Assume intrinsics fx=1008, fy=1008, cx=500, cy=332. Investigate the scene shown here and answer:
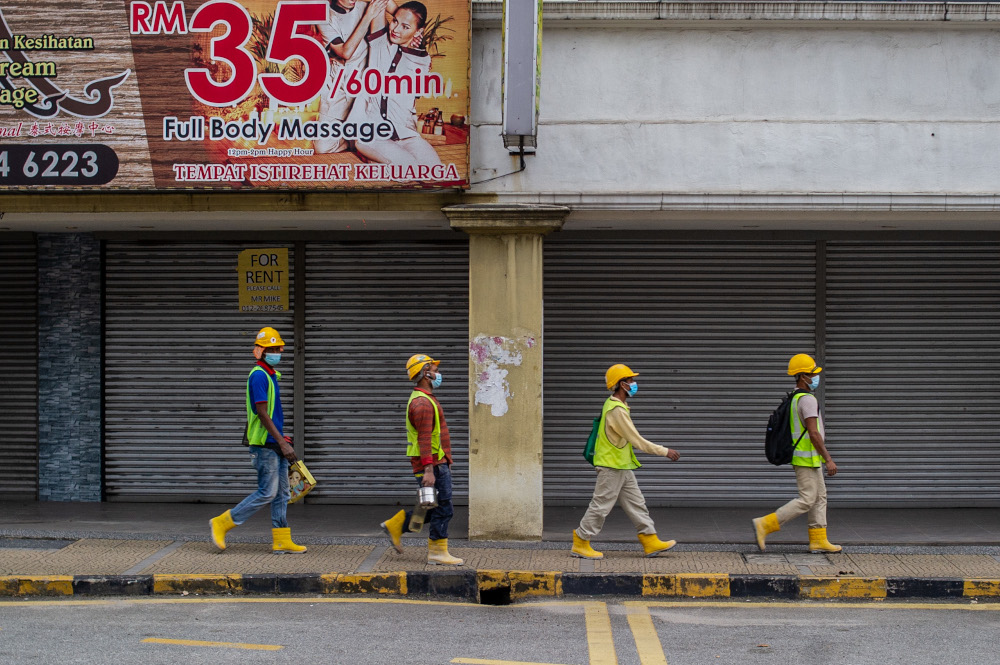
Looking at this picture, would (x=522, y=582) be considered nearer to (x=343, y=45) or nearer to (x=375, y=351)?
(x=375, y=351)

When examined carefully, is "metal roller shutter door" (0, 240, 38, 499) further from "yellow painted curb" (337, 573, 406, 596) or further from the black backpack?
the black backpack

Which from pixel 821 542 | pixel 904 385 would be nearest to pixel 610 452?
pixel 821 542

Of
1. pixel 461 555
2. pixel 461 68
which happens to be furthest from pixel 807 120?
pixel 461 555

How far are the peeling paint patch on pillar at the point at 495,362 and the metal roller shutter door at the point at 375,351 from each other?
179cm

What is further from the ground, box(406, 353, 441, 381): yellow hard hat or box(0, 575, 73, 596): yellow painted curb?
box(406, 353, 441, 381): yellow hard hat

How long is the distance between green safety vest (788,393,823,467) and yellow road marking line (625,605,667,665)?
6.58 ft

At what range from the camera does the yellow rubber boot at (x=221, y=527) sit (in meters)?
8.46

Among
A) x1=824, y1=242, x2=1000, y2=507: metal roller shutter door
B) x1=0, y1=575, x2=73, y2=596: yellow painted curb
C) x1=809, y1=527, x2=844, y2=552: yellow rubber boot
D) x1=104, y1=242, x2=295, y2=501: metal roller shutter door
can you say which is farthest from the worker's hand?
x1=824, y1=242, x2=1000, y2=507: metal roller shutter door

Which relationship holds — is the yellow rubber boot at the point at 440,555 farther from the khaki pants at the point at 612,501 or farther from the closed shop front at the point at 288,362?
the closed shop front at the point at 288,362

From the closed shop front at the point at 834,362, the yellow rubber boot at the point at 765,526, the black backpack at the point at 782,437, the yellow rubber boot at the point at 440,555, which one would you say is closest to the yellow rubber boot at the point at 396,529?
the yellow rubber boot at the point at 440,555

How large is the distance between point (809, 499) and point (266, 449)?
4.52 meters

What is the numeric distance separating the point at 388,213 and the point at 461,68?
1.44 metres

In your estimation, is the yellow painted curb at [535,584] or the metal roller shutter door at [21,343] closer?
the yellow painted curb at [535,584]

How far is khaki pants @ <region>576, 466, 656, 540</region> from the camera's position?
8.16 meters
